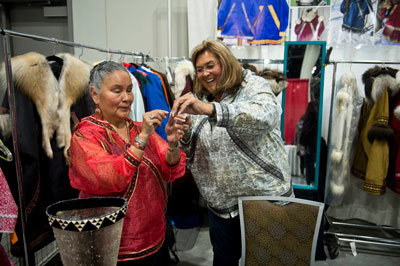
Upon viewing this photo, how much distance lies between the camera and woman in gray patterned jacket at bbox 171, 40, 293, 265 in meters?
1.31

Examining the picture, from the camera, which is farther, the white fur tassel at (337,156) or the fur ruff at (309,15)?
the fur ruff at (309,15)

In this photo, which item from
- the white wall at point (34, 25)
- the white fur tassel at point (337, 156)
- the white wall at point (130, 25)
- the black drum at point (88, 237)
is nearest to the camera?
the black drum at point (88, 237)

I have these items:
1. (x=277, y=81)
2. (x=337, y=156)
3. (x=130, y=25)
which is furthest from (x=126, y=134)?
(x=130, y=25)

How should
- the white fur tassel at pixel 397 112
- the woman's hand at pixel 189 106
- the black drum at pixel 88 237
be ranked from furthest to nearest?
the white fur tassel at pixel 397 112, the woman's hand at pixel 189 106, the black drum at pixel 88 237

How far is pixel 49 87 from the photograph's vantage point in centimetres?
149

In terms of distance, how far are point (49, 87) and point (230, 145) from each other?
3.08 ft

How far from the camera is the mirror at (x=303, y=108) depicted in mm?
2381

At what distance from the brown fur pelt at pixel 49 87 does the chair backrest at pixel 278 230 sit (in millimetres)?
994

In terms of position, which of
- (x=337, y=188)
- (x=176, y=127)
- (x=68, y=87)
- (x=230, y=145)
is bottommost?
(x=337, y=188)

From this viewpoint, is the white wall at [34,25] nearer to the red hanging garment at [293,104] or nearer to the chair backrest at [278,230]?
the red hanging garment at [293,104]

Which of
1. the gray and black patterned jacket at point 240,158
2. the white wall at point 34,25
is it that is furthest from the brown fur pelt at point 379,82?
the white wall at point 34,25

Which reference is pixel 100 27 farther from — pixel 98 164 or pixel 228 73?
pixel 98 164

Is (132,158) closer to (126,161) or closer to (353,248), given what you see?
(126,161)

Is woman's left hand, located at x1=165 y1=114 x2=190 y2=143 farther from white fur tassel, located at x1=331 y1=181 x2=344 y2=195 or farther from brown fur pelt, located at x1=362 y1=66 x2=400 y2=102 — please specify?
brown fur pelt, located at x1=362 y1=66 x2=400 y2=102
